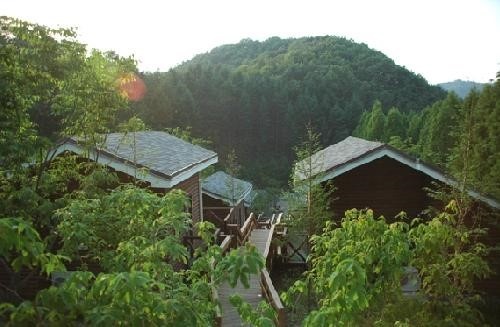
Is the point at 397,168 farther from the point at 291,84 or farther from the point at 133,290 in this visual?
the point at 291,84

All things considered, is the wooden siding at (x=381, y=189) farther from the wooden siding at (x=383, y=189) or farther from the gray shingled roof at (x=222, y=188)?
the gray shingled roof at (x=222, y=188)

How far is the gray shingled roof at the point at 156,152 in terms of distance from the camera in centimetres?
1230

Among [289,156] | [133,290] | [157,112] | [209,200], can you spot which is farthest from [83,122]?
[289,156]

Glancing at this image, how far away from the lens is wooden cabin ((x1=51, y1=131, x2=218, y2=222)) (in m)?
11.8

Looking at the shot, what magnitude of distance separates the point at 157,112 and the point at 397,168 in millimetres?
46429

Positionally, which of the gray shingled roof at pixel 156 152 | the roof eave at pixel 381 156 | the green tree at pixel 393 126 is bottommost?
the roof eave at pixel 381 156

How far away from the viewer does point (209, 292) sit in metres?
5.05

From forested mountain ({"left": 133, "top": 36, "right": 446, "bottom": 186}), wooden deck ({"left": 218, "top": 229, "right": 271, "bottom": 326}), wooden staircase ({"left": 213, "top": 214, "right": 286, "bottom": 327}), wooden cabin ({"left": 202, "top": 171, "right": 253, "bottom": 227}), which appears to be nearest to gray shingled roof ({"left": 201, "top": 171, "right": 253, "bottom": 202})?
wooden cabin ({"left": 202, "top": 171, "right": 253, "bottom": 227})

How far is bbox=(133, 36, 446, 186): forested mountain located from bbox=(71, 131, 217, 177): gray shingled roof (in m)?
37.3

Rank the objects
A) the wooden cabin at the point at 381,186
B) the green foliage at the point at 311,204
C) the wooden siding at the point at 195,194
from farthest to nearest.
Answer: the wooden siding at the point at 195,194 → the wooden cabin at the point at 381,186 → the green foliage at the point at 311,204

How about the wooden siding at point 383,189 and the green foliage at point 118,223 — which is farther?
the wooden siding at point 383,189

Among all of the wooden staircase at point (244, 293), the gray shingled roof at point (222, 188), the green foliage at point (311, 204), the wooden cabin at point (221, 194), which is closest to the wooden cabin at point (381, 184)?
the green foliage at point (311, 204)

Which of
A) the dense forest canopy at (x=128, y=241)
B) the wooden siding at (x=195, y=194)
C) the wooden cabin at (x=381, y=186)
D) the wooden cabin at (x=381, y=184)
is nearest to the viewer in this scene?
the dense forest canopy at (x=128, y=241)

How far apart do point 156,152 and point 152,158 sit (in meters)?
1.12
